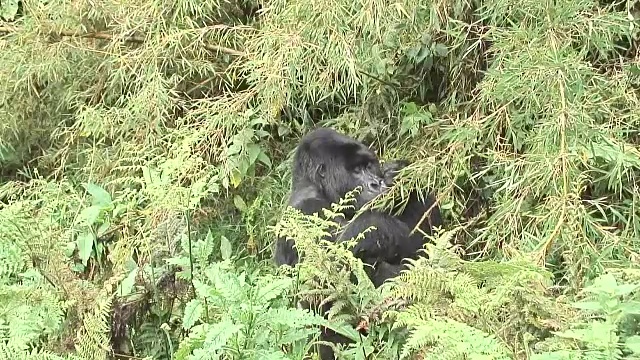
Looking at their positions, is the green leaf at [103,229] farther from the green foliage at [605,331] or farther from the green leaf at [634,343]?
the green leaf at [634,343]

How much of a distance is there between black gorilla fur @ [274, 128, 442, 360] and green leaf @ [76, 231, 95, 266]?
98 centimetres

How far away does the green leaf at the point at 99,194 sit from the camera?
3916 millimetres

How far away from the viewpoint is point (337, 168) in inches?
132

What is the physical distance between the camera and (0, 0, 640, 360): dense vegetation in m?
2.20

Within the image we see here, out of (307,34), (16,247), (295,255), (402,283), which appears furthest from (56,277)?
(307,34)

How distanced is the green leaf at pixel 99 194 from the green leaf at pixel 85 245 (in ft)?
0.55

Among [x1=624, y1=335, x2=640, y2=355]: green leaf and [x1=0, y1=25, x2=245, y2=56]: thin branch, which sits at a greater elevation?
[x1=624, y1=335, x2=640, y2=355]: green leaf

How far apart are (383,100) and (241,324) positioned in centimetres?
184

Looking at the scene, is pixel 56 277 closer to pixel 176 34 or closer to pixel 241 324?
pixel 241 324

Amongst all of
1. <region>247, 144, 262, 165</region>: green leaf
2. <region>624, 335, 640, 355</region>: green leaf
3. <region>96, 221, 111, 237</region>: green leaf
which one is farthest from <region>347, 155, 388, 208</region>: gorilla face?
<region>624, 335, 640, 355</region>: green leaf

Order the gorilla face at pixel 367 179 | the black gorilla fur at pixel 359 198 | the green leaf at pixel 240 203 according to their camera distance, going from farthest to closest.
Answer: the green leaf at pixel 240 203 → the gorilla face at pixel 367 179 → the black gorilla fur at pixel 359 198

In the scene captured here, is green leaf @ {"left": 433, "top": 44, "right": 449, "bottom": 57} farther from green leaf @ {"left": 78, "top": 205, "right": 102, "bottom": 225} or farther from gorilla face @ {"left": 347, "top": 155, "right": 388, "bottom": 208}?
green leaf @ {"left": 78, "top": 205, "right": 102, "bottom": 225}

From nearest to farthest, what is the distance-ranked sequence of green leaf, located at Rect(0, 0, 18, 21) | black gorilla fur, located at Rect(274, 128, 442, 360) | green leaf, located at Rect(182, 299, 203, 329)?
green leaf, located at Rect(182, 299, 203, 329) → black gorilla fur, located at Rect(274, 128, 442, 360) → green leaf, located at Rect(0, 0, 18, 21)

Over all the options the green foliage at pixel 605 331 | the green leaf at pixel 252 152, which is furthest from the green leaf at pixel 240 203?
the green foliage at pixel 605 331
